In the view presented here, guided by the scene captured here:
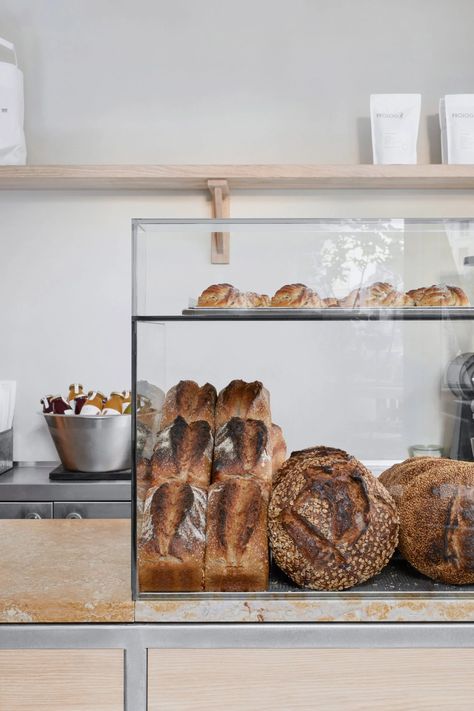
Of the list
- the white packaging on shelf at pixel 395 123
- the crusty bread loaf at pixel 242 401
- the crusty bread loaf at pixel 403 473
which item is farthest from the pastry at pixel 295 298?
the white packaging on shelf at pixel 395 123

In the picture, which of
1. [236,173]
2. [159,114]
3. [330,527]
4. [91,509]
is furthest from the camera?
[159,114]

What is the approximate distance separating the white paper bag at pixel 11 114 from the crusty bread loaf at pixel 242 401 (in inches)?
71.8

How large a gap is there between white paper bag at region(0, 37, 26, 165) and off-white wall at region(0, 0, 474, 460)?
173 mm

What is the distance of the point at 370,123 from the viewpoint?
8.52 ft

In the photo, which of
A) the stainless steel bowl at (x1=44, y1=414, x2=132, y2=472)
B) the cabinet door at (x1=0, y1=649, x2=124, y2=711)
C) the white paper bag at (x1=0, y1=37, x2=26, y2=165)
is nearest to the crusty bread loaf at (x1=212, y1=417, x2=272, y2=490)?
the cabinet door at (x1=0, y1=649, x2=124, y2=711)

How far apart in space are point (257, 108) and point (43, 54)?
816 millimetres

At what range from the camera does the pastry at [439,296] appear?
879mm

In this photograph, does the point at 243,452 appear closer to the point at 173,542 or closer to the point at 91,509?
the point at 173,542

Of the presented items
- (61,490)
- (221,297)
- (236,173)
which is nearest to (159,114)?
(236,173)

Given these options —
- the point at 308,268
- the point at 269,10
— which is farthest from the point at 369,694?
the point at 269,10

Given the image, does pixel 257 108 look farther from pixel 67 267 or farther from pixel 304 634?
pixel 304 634

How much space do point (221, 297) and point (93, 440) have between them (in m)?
1.42

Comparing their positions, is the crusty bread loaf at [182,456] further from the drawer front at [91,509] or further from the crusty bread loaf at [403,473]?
the drawer front at [91,509]

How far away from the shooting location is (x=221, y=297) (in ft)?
2.89
